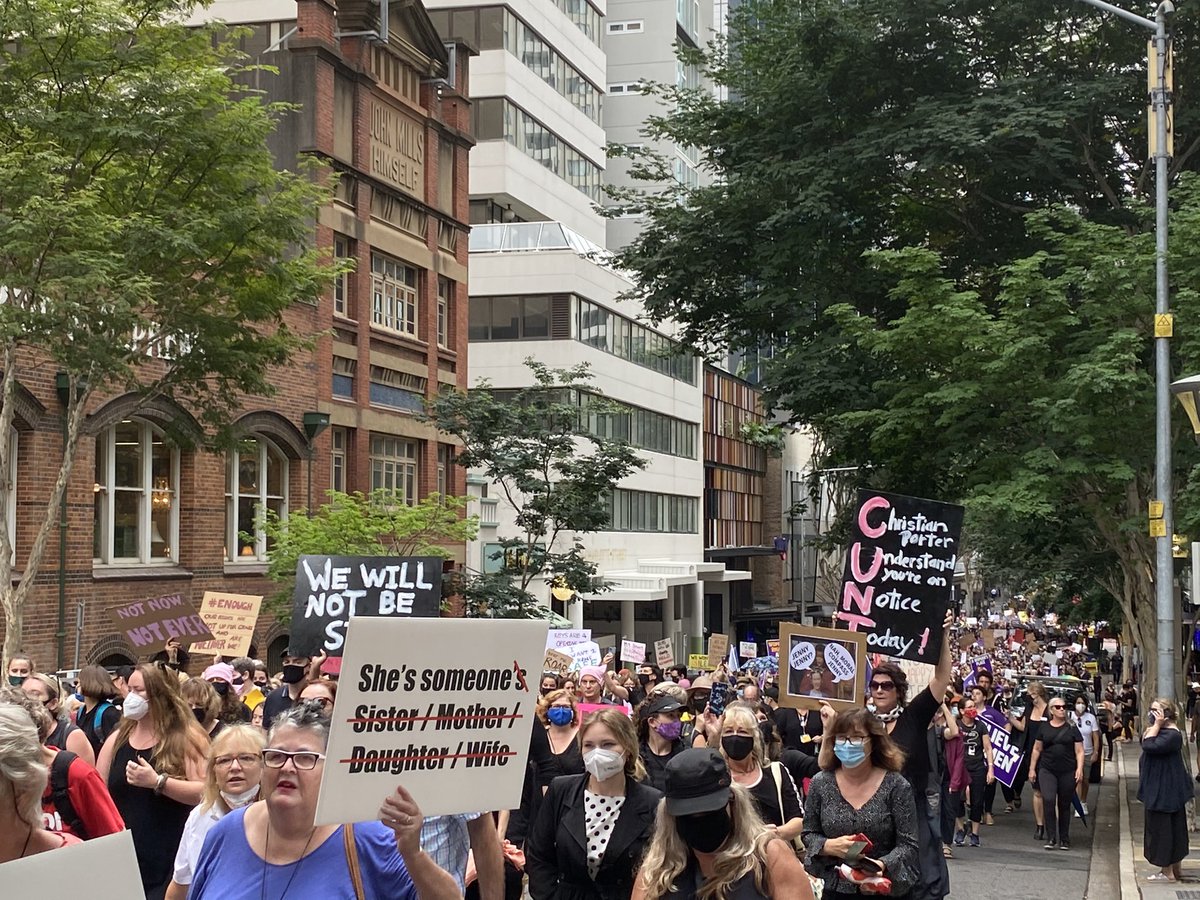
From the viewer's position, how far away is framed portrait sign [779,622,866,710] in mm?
11422

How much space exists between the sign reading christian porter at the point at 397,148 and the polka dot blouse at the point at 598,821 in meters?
31.6

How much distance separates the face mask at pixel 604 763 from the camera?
6.54m

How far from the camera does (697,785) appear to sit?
5.00 meters

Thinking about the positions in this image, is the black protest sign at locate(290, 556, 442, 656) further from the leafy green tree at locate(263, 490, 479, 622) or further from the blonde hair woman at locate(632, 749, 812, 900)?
the leafy green tree at locate(263, 490, 479, 622)

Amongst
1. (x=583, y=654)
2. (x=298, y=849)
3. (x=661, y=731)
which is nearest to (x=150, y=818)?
(x=298, y=849)

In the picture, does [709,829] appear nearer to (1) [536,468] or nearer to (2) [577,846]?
(2) [577,846]

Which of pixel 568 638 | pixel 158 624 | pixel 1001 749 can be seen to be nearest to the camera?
pixel 158 624

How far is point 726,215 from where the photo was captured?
83.3ft

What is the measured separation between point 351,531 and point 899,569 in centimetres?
1855

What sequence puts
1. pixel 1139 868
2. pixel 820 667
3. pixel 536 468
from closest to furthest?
pixel 820 667 → pixel 1139 868 → pixel 536 468

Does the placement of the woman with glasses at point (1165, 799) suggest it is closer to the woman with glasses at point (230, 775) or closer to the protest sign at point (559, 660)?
the protest sign at point (559, 660)

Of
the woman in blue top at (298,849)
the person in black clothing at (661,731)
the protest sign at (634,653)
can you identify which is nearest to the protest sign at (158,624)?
the person in black clothing at (661,731)

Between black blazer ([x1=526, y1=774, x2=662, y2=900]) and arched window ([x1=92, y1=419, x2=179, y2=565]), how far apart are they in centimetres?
2189

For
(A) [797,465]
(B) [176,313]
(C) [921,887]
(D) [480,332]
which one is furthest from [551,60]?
(C) [921,887]
